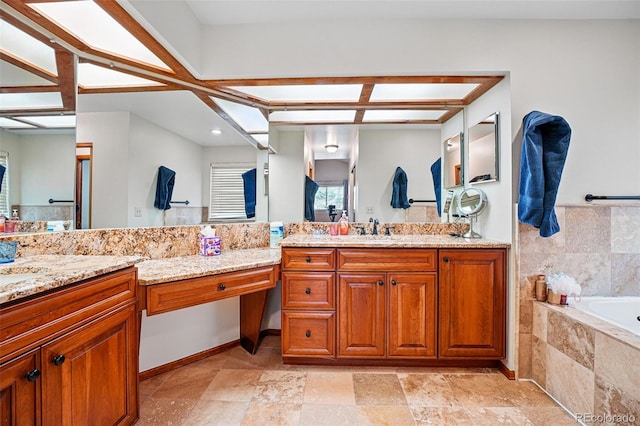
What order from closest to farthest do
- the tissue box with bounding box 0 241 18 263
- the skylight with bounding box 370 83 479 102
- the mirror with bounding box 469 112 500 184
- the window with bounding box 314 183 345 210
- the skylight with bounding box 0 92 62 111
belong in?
the tissue box with bounding box 0 241 18 263
the skylight with bounding box 0 92 62 111
the mirror with bounding box 469 112 500 184
the skylight with bounding box 370 83 479 102
the window with bounding box 314 183 345 210

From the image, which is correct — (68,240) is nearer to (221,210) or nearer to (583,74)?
(221,210)

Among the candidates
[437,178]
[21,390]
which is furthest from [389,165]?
[21,390]

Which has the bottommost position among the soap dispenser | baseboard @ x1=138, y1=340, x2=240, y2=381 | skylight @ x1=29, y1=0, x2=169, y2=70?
baseboard @ x1=138, y1=340, x2=240, y2=381

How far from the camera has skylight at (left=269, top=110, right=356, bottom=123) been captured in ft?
7.88

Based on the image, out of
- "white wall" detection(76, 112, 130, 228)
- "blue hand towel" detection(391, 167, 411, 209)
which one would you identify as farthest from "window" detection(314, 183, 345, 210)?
"white wall" detection(76, 112, 130, 228)

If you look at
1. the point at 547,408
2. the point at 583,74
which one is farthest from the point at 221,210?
the point at 583,74

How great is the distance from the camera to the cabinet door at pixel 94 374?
959 mm

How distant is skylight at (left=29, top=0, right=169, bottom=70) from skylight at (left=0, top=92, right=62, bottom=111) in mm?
371

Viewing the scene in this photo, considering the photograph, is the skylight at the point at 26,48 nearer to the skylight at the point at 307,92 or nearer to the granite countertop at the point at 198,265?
the skylight at the point at 307,92

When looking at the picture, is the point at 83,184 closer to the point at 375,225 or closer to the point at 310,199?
the point at 310,199

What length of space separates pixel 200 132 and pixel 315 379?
2007 mm

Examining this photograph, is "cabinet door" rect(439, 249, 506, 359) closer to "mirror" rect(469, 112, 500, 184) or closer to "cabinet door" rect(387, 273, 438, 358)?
"cabinet door" rect(387, 273, 438, 358)

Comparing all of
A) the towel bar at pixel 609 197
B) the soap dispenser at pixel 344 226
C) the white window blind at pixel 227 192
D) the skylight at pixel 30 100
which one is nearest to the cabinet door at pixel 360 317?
the soap dispenser at pixel 344 226

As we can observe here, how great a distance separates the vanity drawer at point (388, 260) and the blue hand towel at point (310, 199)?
645mm
